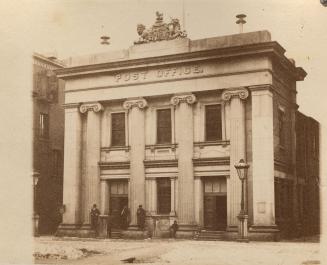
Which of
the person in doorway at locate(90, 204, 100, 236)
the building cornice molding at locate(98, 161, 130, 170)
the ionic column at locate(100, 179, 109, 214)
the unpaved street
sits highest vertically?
the building cornice molding at locate(98, 161, 130, 170)

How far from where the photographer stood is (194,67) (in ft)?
43.5

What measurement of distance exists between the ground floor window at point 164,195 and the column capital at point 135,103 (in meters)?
1.87

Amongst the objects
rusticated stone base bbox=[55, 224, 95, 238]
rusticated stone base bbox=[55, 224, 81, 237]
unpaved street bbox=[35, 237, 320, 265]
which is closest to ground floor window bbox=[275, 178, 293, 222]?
unpaved street bbox=[35, 237, 320, 265]

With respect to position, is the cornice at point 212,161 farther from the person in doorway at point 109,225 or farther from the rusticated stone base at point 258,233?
the person in doorway at point 109,225

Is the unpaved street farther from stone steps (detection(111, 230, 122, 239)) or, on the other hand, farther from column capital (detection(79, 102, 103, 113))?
column capital (detection(79, 102, 103, 113))

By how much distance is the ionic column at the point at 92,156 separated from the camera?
14516 mm

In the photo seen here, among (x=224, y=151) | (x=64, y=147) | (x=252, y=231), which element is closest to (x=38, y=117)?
(x=64, y=147)

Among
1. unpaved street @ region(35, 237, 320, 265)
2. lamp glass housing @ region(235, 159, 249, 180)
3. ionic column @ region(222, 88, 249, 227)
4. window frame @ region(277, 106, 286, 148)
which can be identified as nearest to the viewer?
unpaved street @ region(35, 237, 320, 265)

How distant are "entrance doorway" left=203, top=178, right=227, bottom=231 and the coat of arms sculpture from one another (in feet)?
11.5

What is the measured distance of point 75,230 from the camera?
14.6 metres

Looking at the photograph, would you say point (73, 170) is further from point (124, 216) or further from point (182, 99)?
point (182, 99)

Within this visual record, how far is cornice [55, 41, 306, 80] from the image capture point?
40.1 feet

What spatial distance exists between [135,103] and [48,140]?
90.7 inches

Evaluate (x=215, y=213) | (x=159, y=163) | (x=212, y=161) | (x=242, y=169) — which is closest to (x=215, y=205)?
(x=215, y=213)
